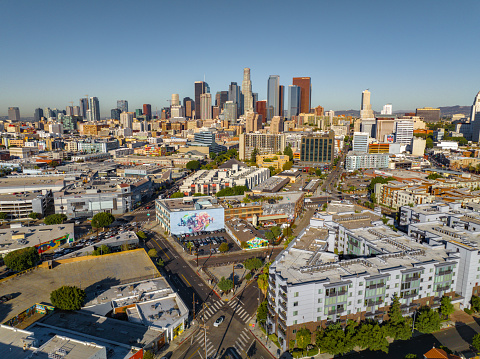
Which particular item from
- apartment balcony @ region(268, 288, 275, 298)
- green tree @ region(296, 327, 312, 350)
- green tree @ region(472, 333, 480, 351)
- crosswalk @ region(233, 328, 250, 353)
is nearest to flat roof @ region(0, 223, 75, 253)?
crosswalk @ region(233, 328, 250, 353)

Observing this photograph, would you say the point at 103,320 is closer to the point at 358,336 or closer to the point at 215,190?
the point at 358,336

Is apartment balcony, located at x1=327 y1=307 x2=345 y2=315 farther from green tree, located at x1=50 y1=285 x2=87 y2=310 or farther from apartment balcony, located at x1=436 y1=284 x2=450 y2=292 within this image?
green tree, located at x1=50 y1=285 x2=87 y2=310

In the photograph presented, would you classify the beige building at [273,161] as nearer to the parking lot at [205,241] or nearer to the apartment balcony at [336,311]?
the parking lot at [205,241]

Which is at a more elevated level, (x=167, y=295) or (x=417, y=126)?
(x=417, y=126)

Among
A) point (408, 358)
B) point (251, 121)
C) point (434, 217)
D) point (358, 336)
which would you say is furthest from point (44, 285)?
point (251, 121)

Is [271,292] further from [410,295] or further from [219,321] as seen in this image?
[410,295]

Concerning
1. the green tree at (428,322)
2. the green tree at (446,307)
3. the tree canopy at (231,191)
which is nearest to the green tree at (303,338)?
the green tree at (428,322)
